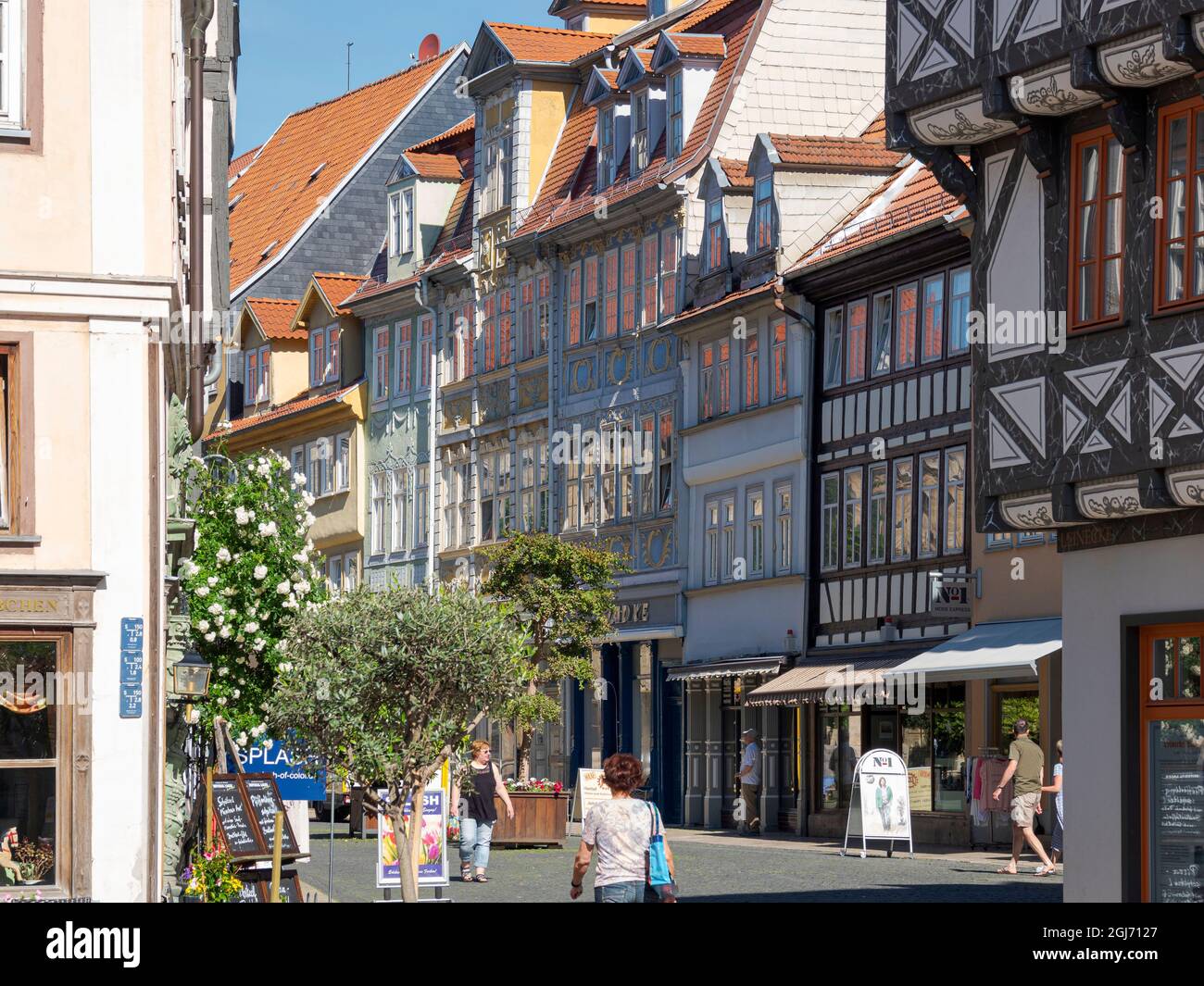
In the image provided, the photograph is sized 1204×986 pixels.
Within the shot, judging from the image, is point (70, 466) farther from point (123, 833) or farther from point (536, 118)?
point (536, 118)

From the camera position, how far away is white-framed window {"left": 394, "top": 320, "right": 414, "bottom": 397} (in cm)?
5567

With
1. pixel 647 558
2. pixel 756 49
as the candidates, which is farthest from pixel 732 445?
pixel 756 49

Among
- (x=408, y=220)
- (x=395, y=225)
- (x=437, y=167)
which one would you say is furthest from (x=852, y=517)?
(x=395, y=225)

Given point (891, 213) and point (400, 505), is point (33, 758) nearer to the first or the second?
point (891, 213)

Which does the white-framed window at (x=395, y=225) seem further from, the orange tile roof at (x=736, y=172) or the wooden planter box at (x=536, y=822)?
the wooden planter box at (x=536, y=822)

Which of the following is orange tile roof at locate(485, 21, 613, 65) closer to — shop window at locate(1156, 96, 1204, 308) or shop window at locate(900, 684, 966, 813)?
shop window at locate(900, 684, 966, 813)

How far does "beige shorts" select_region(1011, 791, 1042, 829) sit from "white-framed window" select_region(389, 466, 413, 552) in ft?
99.9

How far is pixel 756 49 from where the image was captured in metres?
43.2

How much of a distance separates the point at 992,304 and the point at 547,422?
91.8ft

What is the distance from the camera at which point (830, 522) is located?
38031mm

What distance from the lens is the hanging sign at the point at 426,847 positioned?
21.1 m

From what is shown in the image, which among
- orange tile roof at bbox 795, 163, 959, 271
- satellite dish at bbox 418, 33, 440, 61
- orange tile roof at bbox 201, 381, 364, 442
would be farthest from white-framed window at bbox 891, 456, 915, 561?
satellite dish at bbox 418, 33, 440, 61

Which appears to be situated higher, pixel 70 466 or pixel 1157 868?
pixel 70 466
